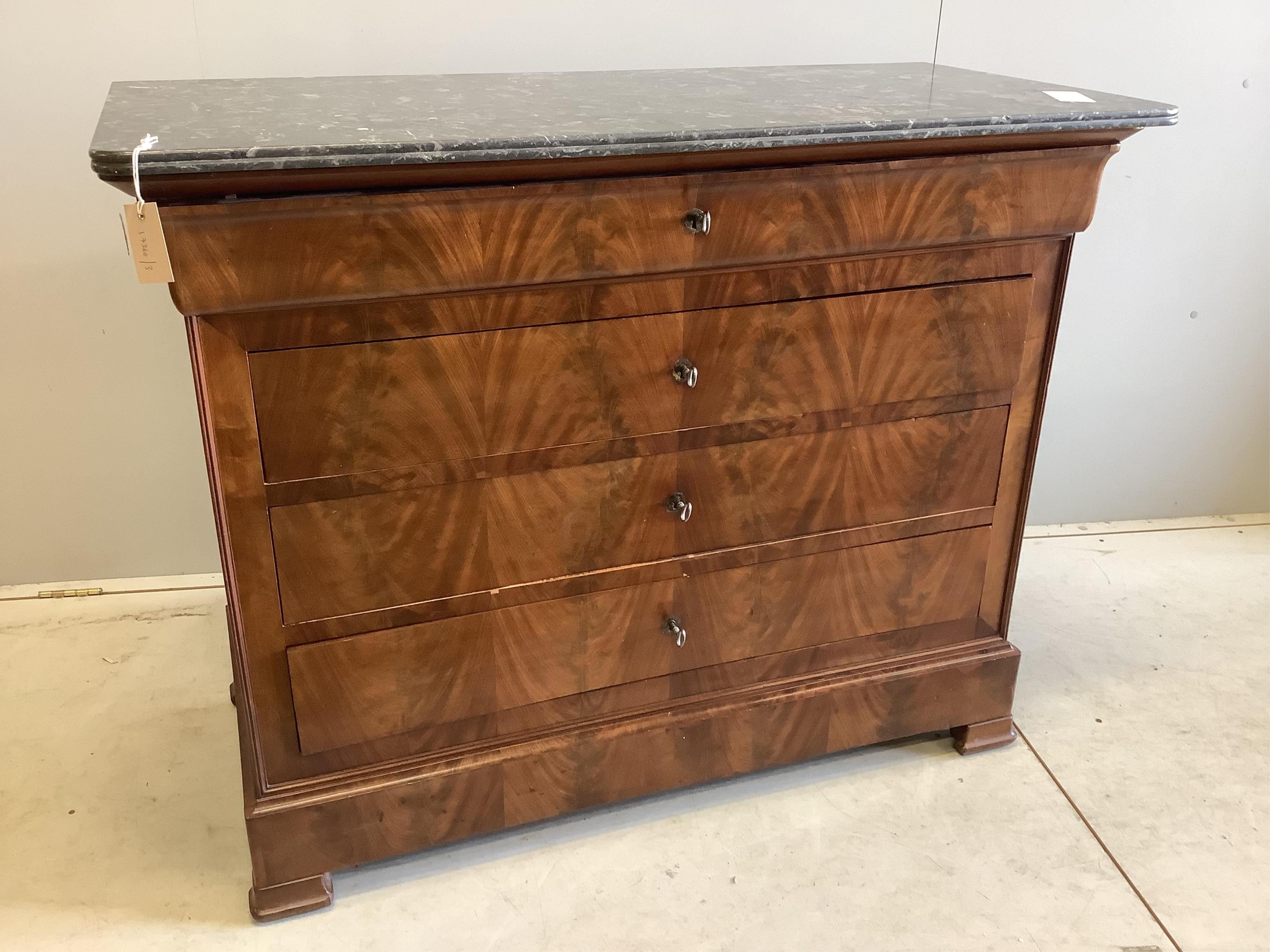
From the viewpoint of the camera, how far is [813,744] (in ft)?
5.38

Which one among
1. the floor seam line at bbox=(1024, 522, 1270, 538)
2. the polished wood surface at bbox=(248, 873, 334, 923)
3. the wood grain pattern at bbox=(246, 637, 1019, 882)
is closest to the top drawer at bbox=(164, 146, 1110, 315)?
the wood grain pattern at bbox=(246, 637, 1019, 882)

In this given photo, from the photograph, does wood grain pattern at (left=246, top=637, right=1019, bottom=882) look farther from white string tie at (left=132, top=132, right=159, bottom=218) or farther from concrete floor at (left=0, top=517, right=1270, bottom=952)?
white string tie at (left=132, top=132, right=159, bottom=218)

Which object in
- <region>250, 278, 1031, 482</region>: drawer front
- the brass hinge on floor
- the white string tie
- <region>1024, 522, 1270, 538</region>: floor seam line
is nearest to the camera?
the white string tie

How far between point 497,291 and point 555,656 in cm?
51

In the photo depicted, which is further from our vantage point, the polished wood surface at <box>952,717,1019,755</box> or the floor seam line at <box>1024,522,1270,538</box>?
the floor seam line at <box>1024,522,1270,538</box>

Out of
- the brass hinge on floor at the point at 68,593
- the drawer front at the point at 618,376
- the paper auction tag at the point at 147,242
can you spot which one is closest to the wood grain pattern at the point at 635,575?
the drawer front at the point at 618,376

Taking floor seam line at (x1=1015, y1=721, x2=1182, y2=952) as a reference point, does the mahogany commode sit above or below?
above

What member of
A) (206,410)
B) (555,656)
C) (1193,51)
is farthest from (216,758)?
(1193,51)

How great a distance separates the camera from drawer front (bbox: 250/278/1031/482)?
1.22 meters

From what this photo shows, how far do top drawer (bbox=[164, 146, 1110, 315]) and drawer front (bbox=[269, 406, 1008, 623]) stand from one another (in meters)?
0.26

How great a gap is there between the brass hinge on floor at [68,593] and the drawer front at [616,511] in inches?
39.9

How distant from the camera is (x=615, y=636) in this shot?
1.47 m

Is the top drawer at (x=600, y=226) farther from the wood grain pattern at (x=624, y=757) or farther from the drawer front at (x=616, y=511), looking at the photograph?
the wood grain pattern at (x=624, y=757)

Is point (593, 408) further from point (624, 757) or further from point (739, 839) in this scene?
point (739, 839)
